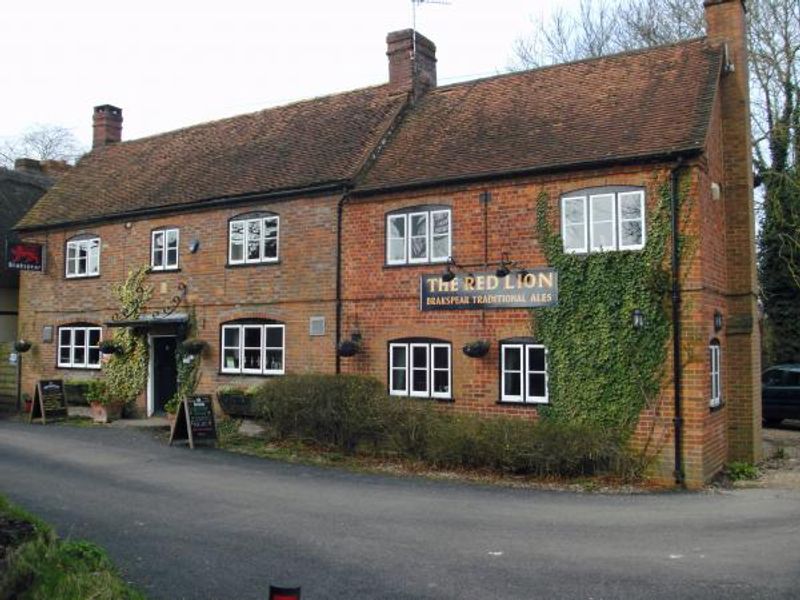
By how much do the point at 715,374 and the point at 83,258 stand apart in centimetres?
1686

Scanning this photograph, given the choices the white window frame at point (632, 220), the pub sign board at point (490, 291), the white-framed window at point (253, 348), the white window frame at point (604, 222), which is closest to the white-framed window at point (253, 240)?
the white-framed window at point (253, 348)

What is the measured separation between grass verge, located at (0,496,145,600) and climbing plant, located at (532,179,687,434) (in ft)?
28.4

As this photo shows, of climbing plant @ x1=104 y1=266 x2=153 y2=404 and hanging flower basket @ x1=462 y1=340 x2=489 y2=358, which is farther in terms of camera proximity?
climbing plant @ x1=104 y1=266 x2=153 y2=404

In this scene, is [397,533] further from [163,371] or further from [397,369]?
[163,371]

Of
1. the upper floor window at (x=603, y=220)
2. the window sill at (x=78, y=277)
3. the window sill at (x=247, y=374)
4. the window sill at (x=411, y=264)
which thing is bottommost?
the window sill at (x=247, y=374)

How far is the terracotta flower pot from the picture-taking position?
750 inches

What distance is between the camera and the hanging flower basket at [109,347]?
19656 mm

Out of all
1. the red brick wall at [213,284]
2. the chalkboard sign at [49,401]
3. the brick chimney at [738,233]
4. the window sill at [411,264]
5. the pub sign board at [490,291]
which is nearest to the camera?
the pub sign board at [490,291]

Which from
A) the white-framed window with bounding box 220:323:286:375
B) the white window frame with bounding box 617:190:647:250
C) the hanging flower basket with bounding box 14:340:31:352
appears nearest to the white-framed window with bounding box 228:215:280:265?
the white-framed window with bounding box 220:323:286:375

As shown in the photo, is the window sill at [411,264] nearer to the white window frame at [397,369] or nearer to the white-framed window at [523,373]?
the white window frame at [397,369]

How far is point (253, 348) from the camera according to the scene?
17.6 metres

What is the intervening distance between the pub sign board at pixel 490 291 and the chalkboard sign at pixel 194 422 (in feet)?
16.2

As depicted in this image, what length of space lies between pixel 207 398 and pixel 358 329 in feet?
11.4

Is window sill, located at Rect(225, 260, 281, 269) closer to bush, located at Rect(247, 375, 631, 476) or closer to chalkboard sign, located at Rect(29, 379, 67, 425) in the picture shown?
bush, located at Rect(247, 375, 631, 476)
